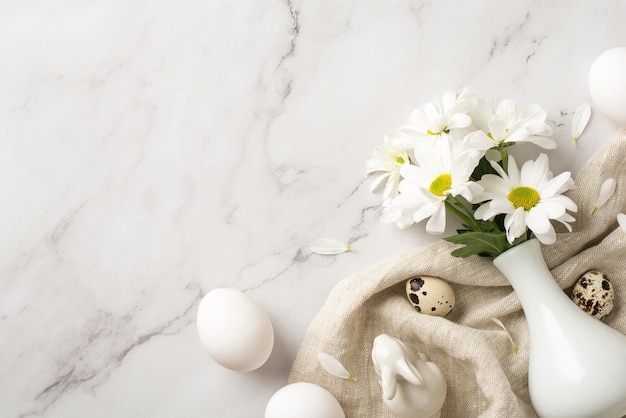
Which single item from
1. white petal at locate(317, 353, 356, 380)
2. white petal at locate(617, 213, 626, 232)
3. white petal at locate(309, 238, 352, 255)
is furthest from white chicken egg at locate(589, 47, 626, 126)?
white petal at locate(317, 353, 356, 380)

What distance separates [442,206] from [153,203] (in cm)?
41

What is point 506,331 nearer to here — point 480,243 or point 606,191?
point 480,243

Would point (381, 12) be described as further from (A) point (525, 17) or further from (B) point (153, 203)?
(B) point (153, 203)

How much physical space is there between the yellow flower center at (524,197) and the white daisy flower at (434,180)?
0.20 feet

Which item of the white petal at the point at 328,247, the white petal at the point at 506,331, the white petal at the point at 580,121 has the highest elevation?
the white petal at the point at 580,121

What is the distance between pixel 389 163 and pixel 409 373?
285 mm

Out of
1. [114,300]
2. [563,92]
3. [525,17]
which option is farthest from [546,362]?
[114,300]

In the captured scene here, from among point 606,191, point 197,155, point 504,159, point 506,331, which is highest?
point 197,155

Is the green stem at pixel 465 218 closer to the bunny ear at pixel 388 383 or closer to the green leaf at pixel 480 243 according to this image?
the green leaf at pixel 480 243

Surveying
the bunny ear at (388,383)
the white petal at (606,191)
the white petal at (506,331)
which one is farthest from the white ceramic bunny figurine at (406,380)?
the white petal at (606,191)

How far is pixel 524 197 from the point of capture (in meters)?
0.83

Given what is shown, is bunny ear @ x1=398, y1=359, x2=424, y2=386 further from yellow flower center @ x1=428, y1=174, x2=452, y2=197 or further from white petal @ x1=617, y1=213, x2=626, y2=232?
white petal @ x1=617, y1=213, x2=626, y2=232

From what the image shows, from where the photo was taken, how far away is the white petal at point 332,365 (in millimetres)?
882

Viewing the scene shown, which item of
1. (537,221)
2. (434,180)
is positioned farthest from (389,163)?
(537,221)
